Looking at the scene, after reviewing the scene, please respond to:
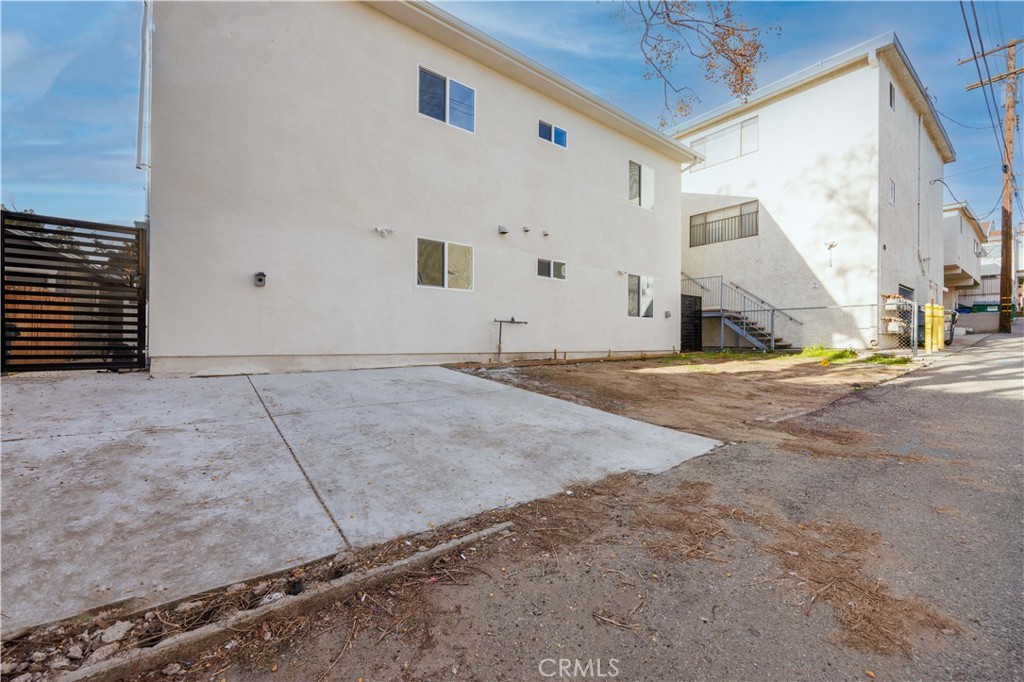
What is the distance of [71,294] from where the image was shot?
5355 millimetres

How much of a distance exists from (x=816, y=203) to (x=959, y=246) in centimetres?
1755

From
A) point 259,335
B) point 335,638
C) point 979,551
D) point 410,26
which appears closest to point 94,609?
point 335,638

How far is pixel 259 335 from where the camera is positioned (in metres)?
6.14

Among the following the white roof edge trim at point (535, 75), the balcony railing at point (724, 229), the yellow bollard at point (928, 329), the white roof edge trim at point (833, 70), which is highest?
the white roof edge trim at point (833, 70)

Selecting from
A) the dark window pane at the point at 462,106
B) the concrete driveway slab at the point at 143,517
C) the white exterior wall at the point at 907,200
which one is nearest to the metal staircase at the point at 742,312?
the white exterior wall at the point at 907,200

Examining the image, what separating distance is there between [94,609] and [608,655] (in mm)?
1939

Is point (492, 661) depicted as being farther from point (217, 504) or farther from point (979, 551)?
point (979, 551)

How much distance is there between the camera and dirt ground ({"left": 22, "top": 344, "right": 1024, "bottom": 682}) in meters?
1.49

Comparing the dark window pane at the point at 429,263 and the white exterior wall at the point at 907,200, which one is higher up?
the white exterior wall at the point at 907,200

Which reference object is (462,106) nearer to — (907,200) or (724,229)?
(724,229)

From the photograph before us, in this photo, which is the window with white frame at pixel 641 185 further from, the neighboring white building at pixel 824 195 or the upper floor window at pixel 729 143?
the neighboring white building at pixel 824 195

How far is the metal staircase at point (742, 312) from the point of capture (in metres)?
13.5

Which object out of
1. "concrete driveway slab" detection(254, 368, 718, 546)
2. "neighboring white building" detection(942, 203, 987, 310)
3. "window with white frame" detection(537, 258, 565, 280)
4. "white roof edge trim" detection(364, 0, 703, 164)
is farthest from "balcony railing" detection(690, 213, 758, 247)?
"neighboring white building" detection(942, 203, 987, 310)

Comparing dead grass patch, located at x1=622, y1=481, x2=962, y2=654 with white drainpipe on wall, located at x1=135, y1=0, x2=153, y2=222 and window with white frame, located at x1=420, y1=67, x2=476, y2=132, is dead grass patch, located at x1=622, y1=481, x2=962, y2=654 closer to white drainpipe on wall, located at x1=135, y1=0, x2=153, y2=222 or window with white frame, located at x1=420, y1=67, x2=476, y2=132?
white drainpipe on wall, located at x1=135, y1=0, x2=153, y2=222
